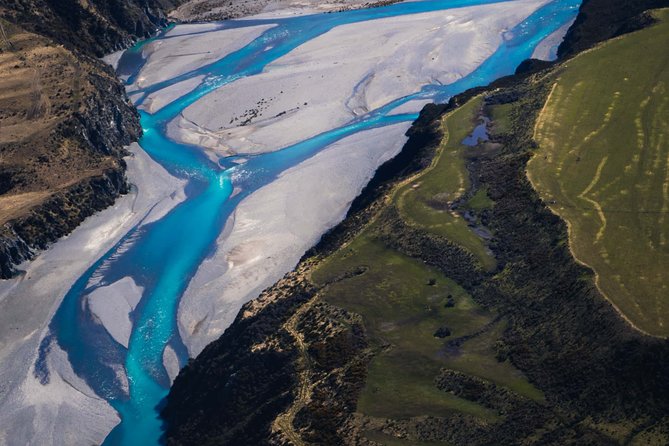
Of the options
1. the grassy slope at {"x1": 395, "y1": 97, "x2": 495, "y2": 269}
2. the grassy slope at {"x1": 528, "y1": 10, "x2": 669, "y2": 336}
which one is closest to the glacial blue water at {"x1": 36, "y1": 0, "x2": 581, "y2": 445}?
the grassy slope at {"x1": 395, "y1": 97, "x2": 495, "y2": 269}

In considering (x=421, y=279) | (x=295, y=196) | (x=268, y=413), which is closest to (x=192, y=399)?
(x=268, y=413)

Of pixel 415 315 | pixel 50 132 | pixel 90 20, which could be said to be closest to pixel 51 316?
pixel 50 132

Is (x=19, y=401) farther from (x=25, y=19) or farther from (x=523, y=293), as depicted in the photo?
(x=25, y=19)

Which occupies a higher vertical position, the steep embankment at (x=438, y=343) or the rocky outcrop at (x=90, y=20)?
the rocky outcrop at (x=90, y=20)

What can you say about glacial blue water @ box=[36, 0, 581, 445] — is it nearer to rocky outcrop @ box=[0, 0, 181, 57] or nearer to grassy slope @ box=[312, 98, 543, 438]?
rocky outcrop @ box=[0, 0, 181, 57]

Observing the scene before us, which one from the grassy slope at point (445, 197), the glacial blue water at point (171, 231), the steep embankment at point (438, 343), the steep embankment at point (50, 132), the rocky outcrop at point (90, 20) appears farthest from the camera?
the rocky outcrop at point (90, 20)

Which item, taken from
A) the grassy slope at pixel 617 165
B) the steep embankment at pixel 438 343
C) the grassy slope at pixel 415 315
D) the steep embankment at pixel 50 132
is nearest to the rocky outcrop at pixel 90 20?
the steep embankment at pixel 50 132

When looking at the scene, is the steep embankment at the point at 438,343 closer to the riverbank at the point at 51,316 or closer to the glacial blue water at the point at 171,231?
the glacial blue water at the point at 171,231
